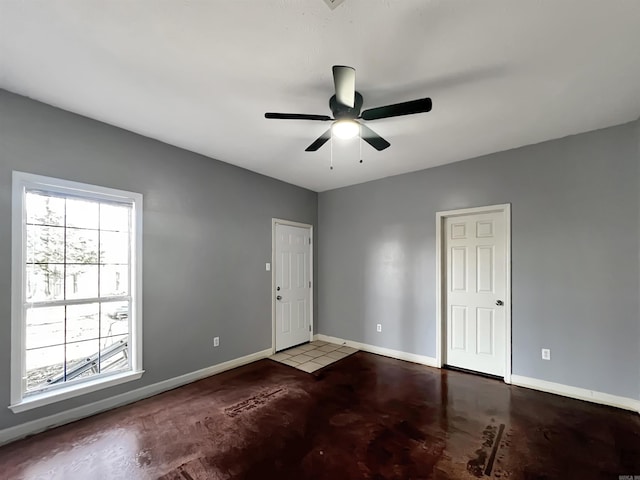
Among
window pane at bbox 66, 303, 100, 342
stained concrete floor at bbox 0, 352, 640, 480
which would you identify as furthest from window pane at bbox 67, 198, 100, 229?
stained concrete floor at bbox 0, 352, 640, 480

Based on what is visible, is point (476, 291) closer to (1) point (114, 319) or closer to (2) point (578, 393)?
(2) point (578, 393)

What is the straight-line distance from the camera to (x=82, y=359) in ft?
8.80

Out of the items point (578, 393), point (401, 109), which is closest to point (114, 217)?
point (401, 109)

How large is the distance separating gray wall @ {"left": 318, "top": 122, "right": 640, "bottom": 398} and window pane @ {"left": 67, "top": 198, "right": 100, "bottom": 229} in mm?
3636

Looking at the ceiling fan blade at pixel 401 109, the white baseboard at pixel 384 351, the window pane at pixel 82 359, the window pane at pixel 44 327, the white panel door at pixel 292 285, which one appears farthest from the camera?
the white panel door at pixel 292 285

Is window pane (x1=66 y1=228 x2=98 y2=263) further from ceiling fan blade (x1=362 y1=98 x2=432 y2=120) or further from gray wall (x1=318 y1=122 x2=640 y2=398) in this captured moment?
gray wall (x1=318 y1=122 x2=640 y2=398)

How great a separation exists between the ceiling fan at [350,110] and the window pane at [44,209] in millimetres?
2129

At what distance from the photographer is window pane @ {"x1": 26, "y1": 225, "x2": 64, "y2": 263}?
241 centimetres

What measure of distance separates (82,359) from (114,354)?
0.84 feet

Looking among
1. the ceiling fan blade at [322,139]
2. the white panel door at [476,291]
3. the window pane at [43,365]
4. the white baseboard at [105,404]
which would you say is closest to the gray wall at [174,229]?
the white baseboard at [105,404]

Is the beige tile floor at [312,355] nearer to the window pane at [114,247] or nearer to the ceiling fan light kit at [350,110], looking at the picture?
the window pane at [114,247]

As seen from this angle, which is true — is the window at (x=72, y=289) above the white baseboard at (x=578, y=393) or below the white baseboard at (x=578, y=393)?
above

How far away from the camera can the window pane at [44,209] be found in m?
2.42

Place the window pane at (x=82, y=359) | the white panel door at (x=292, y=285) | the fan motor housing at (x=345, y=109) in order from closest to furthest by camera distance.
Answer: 1. the fan motor housing at (x=345, y=109)
2. the window pane at (x=82, y=359)
3. the white panel door at (x=292, y=285)
